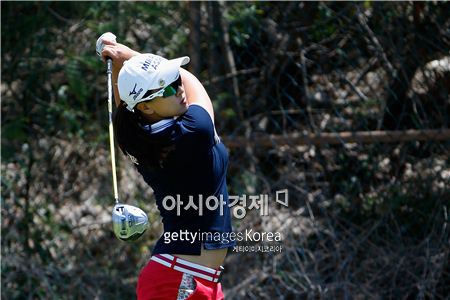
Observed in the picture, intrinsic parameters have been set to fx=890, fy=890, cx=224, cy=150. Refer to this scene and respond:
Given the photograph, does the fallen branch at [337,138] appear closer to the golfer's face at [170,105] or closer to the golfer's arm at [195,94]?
the golfer's arm at [195,94]

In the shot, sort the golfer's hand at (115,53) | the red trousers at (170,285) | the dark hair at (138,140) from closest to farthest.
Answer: the dark hair at (138,140), the red trousers at (170,285), the golfer's hand at (115,53)

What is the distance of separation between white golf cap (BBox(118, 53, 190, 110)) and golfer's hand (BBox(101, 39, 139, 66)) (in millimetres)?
520

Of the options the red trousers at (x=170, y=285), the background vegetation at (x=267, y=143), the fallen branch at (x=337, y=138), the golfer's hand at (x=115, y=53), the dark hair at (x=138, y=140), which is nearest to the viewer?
the dark hair at (x=138, y=140)

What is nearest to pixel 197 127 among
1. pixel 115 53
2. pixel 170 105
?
pixel 170 105

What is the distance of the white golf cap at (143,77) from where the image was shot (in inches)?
126

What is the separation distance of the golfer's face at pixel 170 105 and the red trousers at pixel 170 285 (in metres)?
0.59

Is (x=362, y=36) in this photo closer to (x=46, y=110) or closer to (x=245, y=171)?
(x=245, y=171)

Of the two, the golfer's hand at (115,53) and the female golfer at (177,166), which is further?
the golfer's hand at (115,53)

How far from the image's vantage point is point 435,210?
493cm

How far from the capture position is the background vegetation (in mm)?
4965

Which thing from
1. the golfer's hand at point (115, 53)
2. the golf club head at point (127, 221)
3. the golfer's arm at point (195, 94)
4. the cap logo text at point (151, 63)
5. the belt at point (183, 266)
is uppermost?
the cap logo text at point (151, 63)

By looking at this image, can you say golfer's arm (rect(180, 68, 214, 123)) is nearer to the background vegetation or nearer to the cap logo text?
the cap logo text

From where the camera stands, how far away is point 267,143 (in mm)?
5086

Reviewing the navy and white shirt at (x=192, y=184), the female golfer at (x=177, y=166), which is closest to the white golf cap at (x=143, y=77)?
the female golfer at (x=177, y=166)
